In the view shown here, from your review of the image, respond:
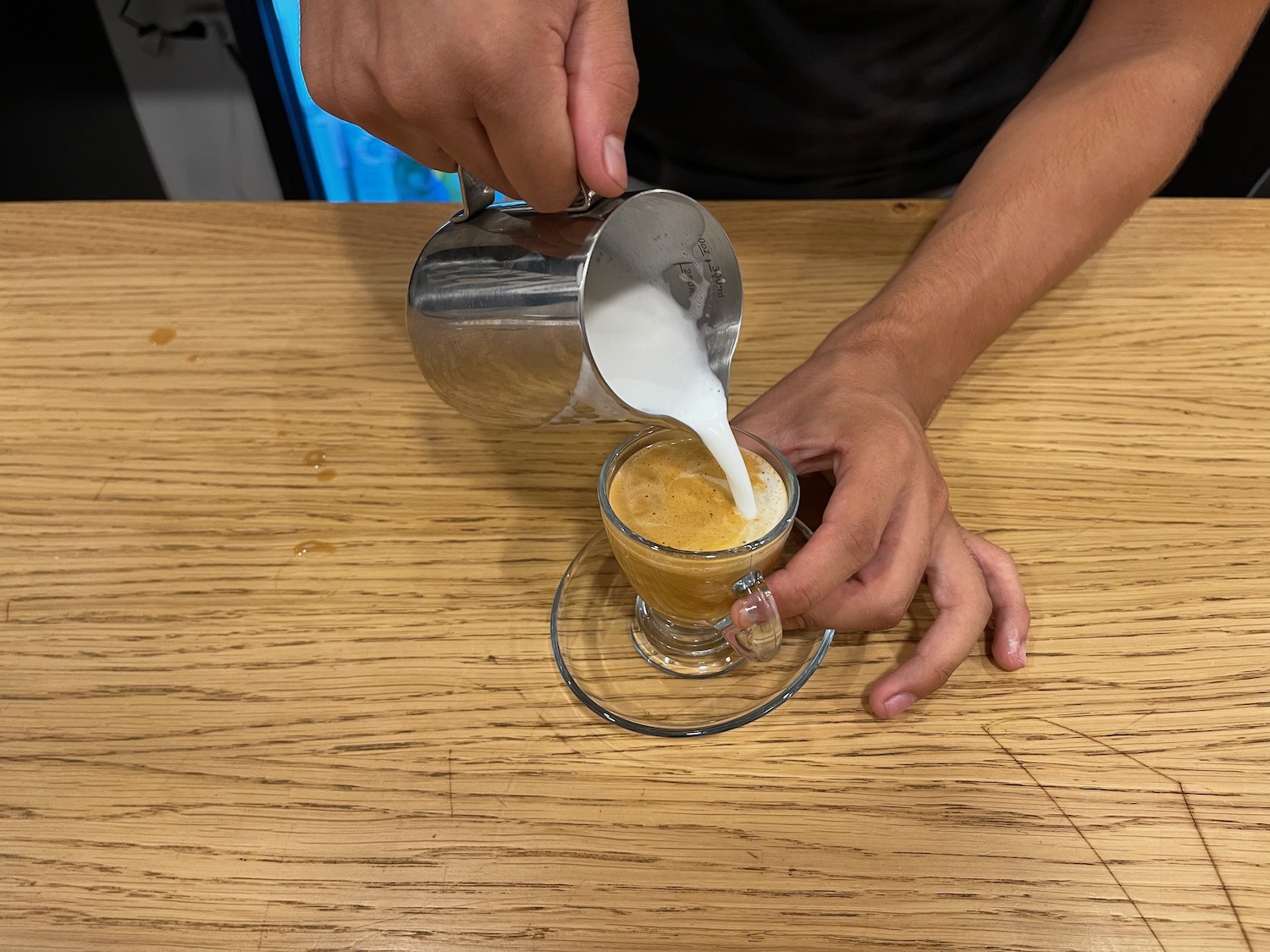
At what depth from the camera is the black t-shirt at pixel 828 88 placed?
3.65 ft

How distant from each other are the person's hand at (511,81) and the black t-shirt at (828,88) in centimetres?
61

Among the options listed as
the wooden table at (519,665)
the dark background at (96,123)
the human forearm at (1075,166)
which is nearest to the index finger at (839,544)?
the wooden table at (519,665)

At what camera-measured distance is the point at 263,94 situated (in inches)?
77.3

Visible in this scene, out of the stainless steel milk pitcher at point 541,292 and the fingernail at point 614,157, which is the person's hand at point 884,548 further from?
the fingernail at point 614,157

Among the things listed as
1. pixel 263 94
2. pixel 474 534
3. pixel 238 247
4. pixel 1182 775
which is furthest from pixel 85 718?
pixel 263 94

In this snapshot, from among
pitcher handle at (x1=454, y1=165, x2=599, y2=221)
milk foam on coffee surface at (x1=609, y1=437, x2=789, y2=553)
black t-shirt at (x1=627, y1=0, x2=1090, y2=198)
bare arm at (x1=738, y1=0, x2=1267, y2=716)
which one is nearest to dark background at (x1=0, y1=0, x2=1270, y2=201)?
black t-shirt at (x1=627, y1=0, x2=1090, y2=198)

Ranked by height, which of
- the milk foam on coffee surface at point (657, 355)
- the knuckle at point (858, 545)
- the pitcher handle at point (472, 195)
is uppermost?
the pitcher handle at point (472, 195)

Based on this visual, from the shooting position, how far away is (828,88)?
116cm

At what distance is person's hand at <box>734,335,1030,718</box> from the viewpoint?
0.67 meters

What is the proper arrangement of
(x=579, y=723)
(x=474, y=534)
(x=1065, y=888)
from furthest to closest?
(x=474, y=534) → (x=579, y=723) → (x=1065, y=888)

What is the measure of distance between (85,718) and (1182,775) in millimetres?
792

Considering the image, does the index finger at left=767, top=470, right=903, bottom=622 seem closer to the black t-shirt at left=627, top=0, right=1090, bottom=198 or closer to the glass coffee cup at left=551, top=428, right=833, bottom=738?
the glass coffee cup at left=551, top=428, right=833, bottom=738

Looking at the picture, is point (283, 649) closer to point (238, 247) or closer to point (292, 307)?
point (292, 307)

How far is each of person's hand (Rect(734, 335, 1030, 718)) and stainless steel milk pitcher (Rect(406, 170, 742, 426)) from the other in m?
0.11
